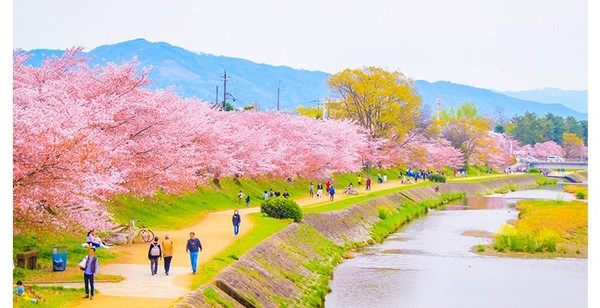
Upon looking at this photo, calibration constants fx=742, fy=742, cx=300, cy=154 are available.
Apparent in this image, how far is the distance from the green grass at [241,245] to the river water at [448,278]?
3992 mm

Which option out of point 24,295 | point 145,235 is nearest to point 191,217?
point 145,235

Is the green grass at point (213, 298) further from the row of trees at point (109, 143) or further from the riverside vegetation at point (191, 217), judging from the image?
the row of trees at point (109, 143)

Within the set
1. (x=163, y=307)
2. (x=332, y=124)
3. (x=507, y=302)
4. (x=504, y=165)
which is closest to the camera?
(x=163, y=307)

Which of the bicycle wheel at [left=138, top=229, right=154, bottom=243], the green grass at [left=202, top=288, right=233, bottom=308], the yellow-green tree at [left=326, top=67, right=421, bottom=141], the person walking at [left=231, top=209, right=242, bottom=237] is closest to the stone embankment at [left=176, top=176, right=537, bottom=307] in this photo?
the green grass at [left=202, top=288, right=233, bottom=308]

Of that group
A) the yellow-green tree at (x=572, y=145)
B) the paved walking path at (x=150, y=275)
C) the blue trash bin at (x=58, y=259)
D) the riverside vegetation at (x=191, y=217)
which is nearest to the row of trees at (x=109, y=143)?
the blue trash bin at (x=58, y=259)

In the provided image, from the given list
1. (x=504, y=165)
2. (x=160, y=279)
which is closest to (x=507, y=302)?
(x=160, y=279)

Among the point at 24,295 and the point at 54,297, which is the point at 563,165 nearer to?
the point at 54,297

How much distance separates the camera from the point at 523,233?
154ft

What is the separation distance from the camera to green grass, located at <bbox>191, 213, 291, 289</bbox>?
24.9 meters

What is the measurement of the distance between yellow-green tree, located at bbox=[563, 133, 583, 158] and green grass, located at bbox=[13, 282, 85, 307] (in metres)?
187

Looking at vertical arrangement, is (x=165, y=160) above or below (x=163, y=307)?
above

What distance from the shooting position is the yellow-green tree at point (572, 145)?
630ft
